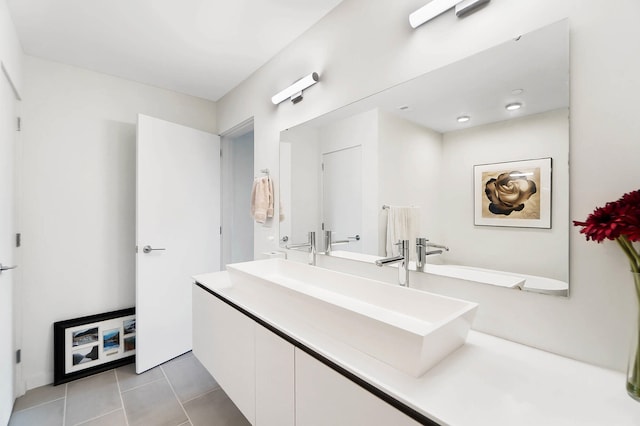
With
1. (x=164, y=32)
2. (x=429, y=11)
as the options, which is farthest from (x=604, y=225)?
(x=164, y=32)

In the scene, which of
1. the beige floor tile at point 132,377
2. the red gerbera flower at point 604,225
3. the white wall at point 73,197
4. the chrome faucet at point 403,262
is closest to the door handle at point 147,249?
the white wall at point 73,197

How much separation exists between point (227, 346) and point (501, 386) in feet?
3.89

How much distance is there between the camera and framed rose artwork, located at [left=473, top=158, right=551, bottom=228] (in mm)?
978

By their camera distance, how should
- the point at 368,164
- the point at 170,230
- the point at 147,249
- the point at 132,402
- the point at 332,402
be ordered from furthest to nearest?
the point at 170,230
the point at 147,249
the point at 132,402
the point at 368,164
the point at 332,402

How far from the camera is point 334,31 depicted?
1.66 meters

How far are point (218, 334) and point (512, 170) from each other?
1.55 metres

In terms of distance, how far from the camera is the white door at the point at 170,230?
2354mm

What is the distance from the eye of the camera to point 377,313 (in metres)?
1.19

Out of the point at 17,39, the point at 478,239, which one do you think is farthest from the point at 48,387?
the point at 478,239

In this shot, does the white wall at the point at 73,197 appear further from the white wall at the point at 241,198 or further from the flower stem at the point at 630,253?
the flower stem at the point at 630,253

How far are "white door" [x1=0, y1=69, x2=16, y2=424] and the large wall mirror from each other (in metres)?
1.83

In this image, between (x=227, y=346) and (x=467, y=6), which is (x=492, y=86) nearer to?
(x=467, y=6)

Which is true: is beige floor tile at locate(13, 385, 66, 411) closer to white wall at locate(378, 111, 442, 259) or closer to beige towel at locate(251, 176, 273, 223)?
beige towel at locate(251, 176, 273, 223)

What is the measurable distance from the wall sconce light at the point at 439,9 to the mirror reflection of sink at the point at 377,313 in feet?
3.56
